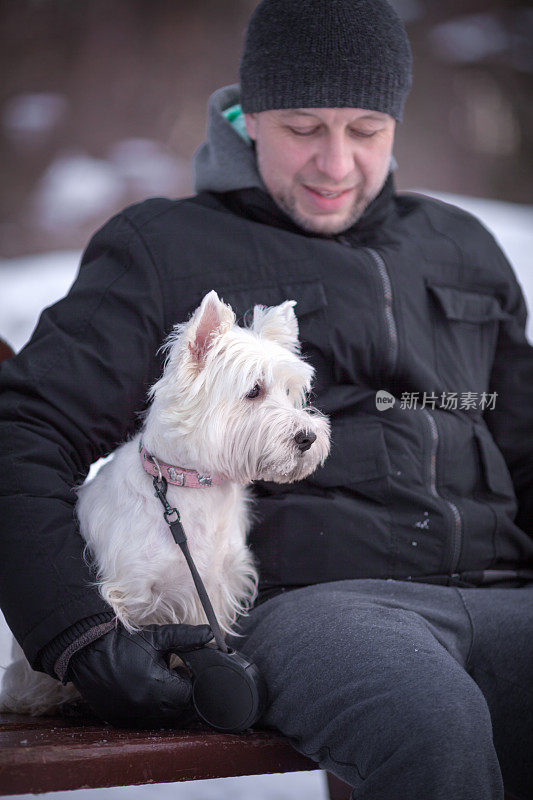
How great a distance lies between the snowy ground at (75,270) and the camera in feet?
6.98

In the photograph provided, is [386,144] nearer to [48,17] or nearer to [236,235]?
[236,235]

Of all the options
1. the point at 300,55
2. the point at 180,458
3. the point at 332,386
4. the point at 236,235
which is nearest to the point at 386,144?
the point at 300,55

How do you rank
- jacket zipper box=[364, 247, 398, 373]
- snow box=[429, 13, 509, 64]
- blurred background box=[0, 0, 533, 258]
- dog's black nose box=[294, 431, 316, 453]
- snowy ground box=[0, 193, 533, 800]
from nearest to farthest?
dog's black nose box=[294, 431, 316, 453], jacket zipper box=[364, 247, 398, 373], snowy ground box=[0, 193, 533, 800], blurred background box=[0, 0, 533, 258], snow box=[429, 13, 509, 64]

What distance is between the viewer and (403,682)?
1.27 meters

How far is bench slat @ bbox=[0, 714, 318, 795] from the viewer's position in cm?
119

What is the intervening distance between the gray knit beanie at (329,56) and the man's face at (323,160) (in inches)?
1.2

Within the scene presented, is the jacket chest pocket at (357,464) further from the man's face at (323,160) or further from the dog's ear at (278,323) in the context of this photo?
the man's face at (323,160)

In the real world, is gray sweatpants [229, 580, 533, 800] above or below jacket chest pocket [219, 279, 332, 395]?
A: below

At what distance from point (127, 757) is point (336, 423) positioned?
77 centimetres

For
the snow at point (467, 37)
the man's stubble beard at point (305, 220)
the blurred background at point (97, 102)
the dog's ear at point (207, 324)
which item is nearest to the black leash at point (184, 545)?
the dog's ear at point (207, 324)

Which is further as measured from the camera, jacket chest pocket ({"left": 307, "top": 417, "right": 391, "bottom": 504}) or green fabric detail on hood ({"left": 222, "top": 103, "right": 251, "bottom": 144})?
green fabric detail on hood ({"left": 222, "top": 103, "right": 251, "bottom": 144})

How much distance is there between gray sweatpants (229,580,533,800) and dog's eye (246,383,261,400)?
385 mm

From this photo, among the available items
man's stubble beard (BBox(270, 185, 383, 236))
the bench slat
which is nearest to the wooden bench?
the bench slat

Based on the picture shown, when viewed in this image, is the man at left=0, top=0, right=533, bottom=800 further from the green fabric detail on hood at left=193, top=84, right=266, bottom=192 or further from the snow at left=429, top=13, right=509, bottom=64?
the snow at left=429, top=13, right=509, bottom=64
